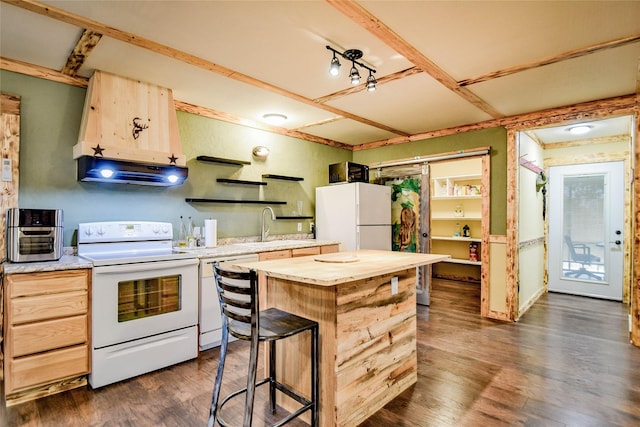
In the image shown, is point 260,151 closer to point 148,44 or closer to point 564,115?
point 148,44

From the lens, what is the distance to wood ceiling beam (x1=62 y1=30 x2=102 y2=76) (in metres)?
2.35

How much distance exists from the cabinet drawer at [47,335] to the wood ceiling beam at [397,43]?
2754mm

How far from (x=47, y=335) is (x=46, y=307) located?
0.19m

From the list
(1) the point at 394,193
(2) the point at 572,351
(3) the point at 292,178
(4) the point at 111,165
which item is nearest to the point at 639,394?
(2) the point at 572,351

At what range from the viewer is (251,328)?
5.74 ft

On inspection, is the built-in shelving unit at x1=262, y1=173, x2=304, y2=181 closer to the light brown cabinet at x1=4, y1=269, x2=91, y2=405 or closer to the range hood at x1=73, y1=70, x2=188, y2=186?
the range hood at x1=73, y1=70, x2=188, y2=186

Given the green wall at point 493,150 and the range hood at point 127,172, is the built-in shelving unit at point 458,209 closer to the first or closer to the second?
the green wall at point 493,150

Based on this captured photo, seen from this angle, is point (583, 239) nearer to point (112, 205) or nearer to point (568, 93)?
point (568, 93)

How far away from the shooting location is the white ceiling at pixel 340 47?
206 cm

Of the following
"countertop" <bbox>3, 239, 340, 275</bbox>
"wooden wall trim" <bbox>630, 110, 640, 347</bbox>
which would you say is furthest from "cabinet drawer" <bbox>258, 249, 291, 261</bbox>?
"wooden wall trim" <bbox>630, 110, 640, 347</bbox>

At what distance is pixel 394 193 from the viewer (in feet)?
17.6

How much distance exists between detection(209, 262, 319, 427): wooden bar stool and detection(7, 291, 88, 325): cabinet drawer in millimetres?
1298

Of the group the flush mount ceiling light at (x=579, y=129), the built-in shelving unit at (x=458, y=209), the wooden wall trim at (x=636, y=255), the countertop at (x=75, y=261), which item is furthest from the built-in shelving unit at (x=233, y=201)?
the flush mount ceiling light at (x=579, y=129)

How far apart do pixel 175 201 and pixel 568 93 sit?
165 inches
